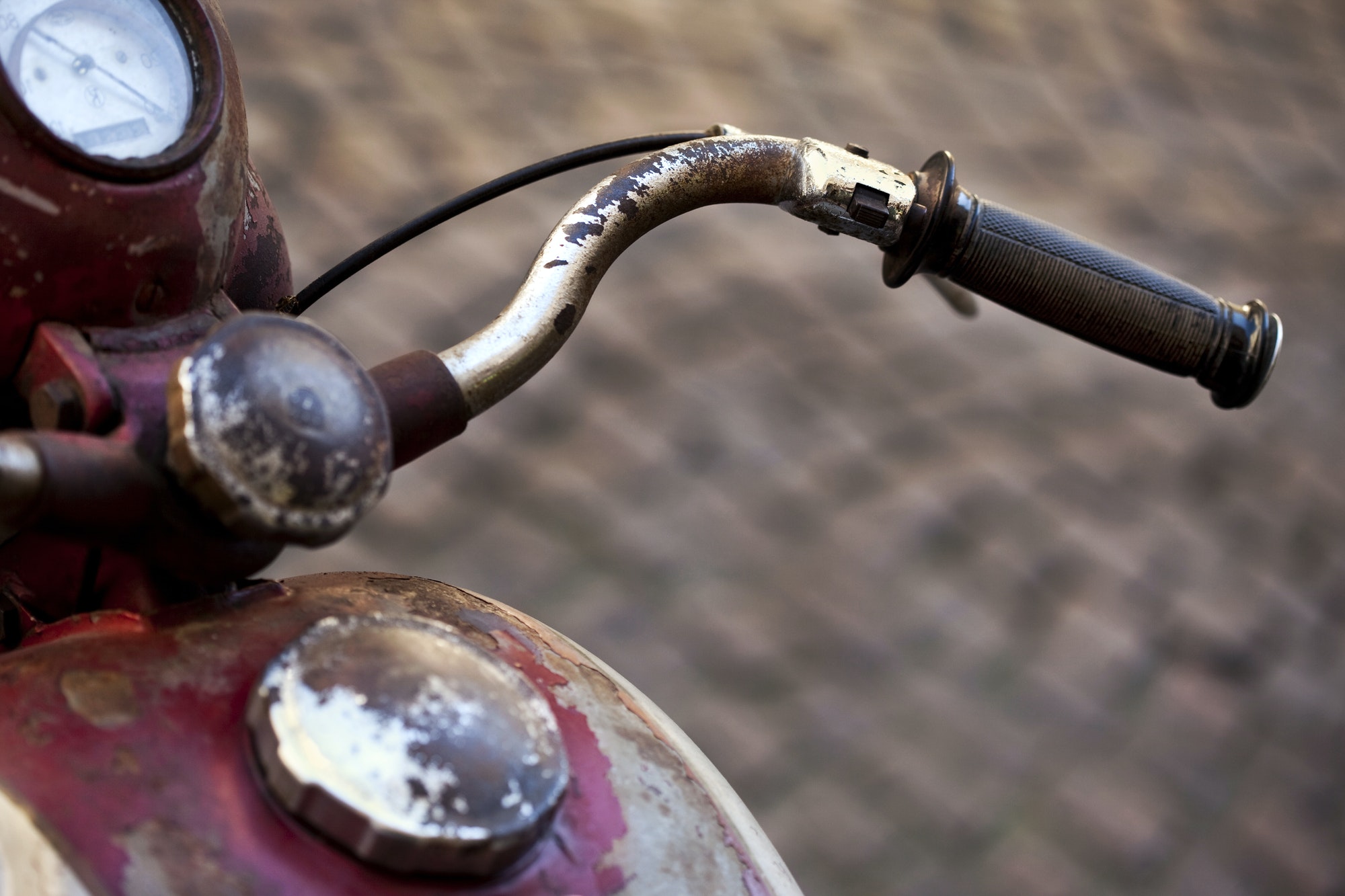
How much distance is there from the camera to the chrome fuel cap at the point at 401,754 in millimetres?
444

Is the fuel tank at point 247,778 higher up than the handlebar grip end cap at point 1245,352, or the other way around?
the handlebar grip end cap at point 1245,352

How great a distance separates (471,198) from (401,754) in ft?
1.30

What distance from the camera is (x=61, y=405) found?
49 centimetres

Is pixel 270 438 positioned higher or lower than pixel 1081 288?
lower

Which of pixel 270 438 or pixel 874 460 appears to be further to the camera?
pixel 874 460

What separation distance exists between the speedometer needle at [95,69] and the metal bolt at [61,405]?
13 centimetres

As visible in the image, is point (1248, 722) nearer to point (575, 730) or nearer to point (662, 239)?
point (662, 239)

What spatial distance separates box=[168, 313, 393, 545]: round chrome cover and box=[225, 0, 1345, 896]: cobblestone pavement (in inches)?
53.7

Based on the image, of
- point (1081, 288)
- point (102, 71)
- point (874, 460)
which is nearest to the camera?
point (102, 71)

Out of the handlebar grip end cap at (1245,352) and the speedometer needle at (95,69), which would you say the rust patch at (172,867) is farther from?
the handlebar grip end cap at (1245,352)

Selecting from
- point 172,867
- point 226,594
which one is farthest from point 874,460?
point 172,867

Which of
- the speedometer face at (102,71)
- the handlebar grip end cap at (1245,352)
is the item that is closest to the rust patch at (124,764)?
the speedometer face at (102,71)

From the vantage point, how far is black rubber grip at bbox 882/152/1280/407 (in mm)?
720

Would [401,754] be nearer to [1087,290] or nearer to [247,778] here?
[247,778]
